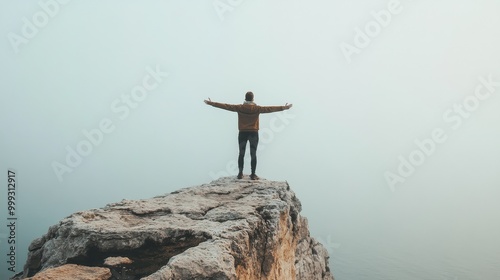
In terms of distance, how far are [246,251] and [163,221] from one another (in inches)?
82.9

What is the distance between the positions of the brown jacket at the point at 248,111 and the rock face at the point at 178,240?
3248 millimetres

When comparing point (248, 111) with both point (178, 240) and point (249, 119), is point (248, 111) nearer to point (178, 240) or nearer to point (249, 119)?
point (249, 119)

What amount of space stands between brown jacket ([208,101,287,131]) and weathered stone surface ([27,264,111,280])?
7.82 meters

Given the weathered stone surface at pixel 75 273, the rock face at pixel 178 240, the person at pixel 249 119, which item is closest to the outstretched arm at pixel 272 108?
the person at pixel 249 119

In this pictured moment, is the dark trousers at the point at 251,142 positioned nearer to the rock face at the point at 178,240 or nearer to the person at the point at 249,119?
the person at the point at 249,119

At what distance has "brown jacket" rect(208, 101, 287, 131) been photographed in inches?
520

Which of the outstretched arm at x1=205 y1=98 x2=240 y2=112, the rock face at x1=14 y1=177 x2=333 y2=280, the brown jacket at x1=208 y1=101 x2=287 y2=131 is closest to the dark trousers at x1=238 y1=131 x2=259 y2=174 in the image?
the brown jacket at x1=208 y1=101 x2=287 y2=131

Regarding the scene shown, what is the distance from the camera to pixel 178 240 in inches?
275

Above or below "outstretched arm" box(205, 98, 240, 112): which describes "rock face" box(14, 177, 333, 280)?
below

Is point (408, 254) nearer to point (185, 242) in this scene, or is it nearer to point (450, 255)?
point (450, 255)

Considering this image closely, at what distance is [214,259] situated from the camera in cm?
582

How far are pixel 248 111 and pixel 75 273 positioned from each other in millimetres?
8333

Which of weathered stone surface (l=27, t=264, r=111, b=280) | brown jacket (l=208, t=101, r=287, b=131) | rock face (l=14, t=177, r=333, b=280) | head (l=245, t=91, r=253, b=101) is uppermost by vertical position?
head (l=245, t=91, r=253, b=101)

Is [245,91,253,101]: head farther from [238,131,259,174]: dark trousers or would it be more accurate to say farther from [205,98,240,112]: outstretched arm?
[238,131,259,174]: dark trousers
